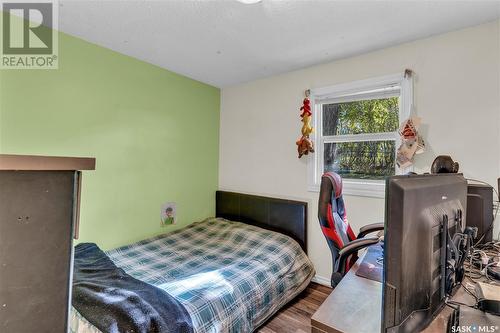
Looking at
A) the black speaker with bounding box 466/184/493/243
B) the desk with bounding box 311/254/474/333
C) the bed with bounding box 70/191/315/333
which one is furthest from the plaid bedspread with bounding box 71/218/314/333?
the black speaker with bounding box 466/184/493/243

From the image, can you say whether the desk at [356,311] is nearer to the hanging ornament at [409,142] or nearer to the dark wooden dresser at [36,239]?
the dark wooden dresser at [36,239]

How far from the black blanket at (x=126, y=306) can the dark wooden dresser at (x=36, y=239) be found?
0.84m

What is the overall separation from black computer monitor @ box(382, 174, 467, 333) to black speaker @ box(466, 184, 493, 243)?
3.01 feet

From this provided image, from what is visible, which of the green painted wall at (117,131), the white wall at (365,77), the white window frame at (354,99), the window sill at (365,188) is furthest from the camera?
the window sill at (365,188)

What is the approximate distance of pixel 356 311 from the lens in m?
0.83

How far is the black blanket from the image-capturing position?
4.15 ft

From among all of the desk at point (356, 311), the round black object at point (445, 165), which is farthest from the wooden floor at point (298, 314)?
the round black object at point (445, 165)

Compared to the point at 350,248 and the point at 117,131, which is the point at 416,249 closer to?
the point at 350,248

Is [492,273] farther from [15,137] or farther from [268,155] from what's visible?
[15,137]

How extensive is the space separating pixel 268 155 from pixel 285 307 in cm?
159

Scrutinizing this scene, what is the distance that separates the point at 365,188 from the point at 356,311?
1.67 m

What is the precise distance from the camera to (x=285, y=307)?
7.23 feet

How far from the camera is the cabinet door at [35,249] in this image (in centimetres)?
51

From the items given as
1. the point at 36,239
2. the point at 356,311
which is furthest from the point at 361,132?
the point at 36,239
